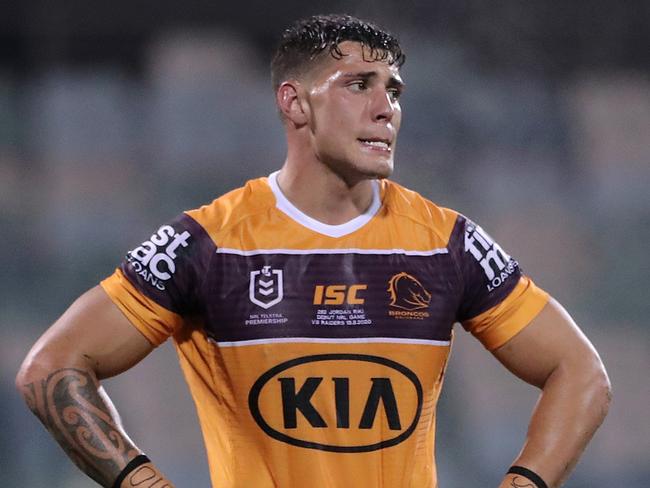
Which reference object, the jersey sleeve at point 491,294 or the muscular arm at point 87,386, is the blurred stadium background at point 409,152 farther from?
the muscular arm at point 87,386

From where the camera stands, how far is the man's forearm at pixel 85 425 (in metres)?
2.23

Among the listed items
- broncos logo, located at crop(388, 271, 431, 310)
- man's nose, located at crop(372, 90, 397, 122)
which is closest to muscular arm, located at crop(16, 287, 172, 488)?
broncos logo, located at crop(388, 271, 431, 310)

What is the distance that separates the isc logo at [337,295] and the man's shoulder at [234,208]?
0.73ft

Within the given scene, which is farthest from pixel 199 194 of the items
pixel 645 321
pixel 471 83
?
pixel 645 321

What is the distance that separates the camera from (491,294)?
2.43 meters

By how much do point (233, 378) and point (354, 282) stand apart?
0.32 meters

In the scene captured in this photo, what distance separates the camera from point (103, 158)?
4.91 meters

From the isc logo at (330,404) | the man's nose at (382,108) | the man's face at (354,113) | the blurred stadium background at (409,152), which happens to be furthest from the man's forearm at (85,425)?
→ the blurred stadium background at (409,152)

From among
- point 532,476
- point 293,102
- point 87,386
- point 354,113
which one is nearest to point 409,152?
A: point 293,102

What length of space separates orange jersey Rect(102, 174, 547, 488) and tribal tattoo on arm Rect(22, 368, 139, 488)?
175 millimetres

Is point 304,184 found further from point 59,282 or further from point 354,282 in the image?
point 59,282

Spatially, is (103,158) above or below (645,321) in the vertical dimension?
above

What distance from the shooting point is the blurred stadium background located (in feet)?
15.4

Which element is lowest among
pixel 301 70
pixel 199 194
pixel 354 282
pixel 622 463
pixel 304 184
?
pixel 622 463
